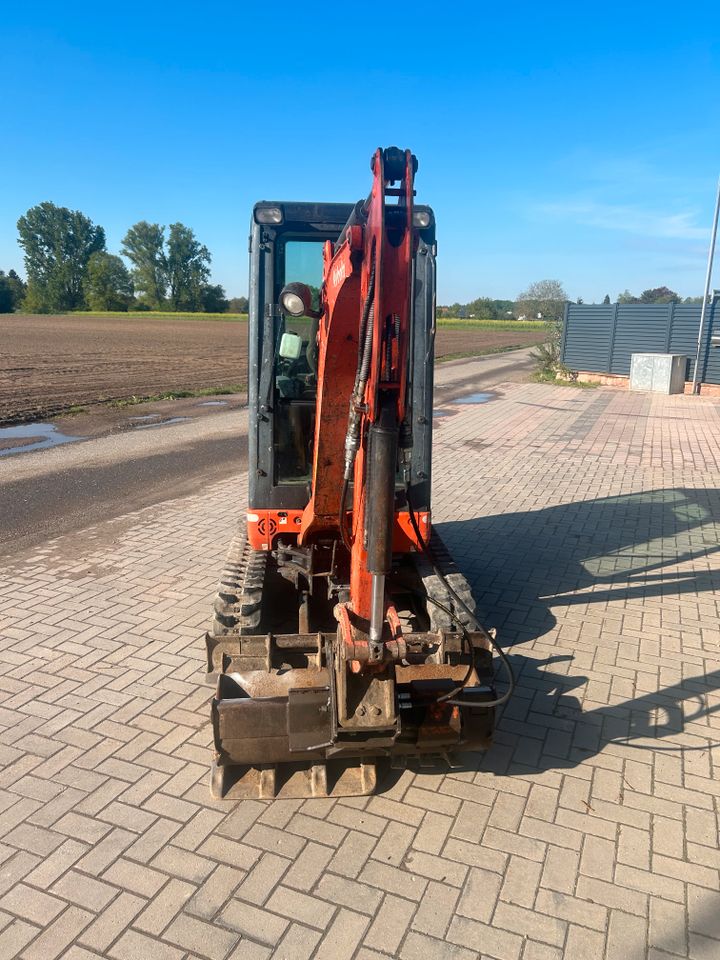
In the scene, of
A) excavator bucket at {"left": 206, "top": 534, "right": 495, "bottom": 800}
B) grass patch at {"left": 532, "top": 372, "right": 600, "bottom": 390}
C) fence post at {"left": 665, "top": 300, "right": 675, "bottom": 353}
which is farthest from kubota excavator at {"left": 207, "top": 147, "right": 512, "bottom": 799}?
grass patch at {"left": 532, "top": 372, "right": 600, "bottom": 390}

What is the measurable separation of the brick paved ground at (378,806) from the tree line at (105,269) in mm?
89090

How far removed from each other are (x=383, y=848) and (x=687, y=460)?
1085cm

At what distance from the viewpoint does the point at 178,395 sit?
20234 millimetres

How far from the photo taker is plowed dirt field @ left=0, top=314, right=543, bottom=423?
61.8 ft

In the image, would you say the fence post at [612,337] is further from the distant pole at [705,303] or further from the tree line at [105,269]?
the tree line at [105,269]

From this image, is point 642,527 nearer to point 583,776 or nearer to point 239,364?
point 583,776

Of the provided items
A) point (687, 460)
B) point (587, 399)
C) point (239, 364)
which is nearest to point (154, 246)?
point (239, 364)

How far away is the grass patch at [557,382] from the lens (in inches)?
943

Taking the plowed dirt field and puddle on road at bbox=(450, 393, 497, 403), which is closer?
the plowed dirt field

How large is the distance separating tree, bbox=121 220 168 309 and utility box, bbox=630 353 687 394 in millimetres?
84977

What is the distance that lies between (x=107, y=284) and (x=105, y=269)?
193 cm

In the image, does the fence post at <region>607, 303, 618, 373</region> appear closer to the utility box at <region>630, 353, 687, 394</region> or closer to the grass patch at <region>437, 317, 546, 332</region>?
the utility box at <region>630, 353, 687, 394</region>

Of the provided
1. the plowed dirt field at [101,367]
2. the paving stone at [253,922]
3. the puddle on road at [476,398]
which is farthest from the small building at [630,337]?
the paving stone at [253,922]

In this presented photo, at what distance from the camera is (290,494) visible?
5031mm
